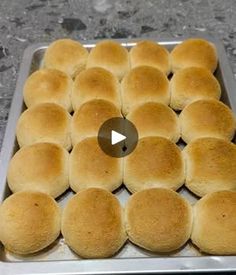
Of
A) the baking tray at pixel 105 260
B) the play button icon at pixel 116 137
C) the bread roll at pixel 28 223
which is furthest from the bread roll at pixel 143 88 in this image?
the bread roll at pixel 28 223

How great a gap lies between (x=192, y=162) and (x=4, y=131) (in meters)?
0.45

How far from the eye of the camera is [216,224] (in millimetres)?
705

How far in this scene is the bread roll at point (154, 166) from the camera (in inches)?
30.6

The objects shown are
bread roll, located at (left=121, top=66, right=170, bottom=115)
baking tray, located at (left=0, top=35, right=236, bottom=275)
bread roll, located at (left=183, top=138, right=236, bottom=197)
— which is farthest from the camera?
bread roll, located at (left=121, top=66, right=170, bottom=115)

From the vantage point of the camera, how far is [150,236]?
0.70m

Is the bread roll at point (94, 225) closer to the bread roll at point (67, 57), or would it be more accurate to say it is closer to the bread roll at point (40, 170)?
the bread roll at point (40, 170)

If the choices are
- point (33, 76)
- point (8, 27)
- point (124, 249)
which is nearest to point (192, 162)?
point (124, 249)

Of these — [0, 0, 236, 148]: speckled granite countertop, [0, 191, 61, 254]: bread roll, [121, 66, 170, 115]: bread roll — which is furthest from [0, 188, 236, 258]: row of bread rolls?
[0, 0, 236, 148]: speckled granite countertop

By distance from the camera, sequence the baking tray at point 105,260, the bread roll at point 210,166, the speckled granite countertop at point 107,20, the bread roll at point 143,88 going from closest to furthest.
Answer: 1. the baking tray at point 105,260
2. the bread roll at point 210,166
3. the bread roll at point 143,88
4. the speckled granite countertop at point 107,20

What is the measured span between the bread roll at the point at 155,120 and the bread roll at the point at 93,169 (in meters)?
0.10

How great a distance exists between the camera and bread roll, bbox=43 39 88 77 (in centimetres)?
103
